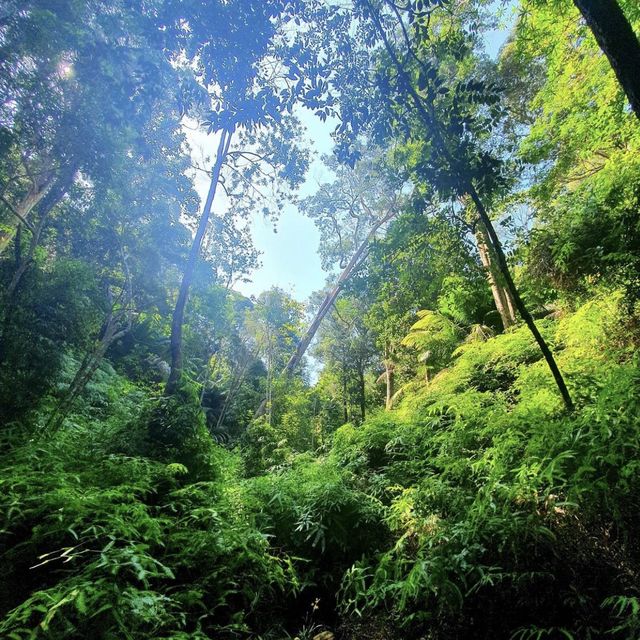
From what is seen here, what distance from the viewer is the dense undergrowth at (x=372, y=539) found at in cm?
192

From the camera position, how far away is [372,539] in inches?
135

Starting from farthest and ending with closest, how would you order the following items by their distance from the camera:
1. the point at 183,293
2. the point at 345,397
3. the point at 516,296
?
the point at 345,397 < the point at 183,293 < the point at 516,296

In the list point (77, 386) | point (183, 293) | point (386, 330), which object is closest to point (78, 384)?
point (77, 386)

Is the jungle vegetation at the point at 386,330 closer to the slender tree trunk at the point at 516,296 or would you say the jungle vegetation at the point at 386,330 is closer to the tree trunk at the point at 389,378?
the slender tree trunk at the point at 516,296

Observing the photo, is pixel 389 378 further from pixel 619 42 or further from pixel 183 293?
pixel 619 42

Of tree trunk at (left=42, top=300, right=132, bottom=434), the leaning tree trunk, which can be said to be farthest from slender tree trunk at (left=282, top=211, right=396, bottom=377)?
the leaning tree trunk

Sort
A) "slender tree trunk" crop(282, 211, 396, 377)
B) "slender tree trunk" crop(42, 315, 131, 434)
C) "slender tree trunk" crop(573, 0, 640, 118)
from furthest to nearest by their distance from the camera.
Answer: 1. "slender tree trunk" crop(282, 211, 396, 377)
2. "slender tree trunk" crop(42, 315, 131, 434)
3. "slender tree trunk" crop(573, 0, 640, 118)

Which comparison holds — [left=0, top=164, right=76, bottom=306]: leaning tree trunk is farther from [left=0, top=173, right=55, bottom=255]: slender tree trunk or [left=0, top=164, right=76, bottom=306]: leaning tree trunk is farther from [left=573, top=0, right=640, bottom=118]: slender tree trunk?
[left=573, top=0, right=640, bottom=118]: slender tree trunk

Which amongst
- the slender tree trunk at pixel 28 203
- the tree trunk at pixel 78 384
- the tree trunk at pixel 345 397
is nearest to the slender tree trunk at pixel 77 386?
the tree trunk at pixel 78 384

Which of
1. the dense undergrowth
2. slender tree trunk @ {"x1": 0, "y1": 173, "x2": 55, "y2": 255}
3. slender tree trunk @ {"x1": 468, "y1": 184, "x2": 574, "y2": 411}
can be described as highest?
slender tree trunk @ {"x1": 0, "y1": 173, "x2": 55, "y2": 255}

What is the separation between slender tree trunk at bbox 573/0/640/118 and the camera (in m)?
2.23

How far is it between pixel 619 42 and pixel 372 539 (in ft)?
14.8

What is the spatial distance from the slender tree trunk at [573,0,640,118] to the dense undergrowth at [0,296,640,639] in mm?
2394

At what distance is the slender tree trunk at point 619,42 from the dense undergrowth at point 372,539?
94.2 inches
